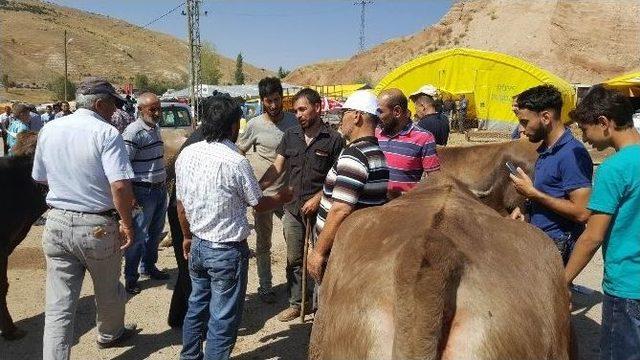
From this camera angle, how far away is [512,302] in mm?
1848

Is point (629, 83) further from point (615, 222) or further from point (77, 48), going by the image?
point (77, 48)

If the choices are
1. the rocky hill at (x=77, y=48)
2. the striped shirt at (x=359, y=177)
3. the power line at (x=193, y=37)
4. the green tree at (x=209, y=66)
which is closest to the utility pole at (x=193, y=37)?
the power line at (x=193, y=37)

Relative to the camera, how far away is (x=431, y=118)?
20.8ft

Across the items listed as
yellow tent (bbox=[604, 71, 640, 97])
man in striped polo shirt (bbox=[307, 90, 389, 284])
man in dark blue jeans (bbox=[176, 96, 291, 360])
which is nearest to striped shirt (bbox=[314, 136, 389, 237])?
man in striped polo shirt (bbox=[307, 90, 389, 284])

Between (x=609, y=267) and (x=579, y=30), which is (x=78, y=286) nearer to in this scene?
(x=609, y=267)

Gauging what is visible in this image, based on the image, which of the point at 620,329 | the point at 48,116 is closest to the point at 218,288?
the point at 620,329

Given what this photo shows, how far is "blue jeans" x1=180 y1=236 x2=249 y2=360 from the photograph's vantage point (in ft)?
11.0

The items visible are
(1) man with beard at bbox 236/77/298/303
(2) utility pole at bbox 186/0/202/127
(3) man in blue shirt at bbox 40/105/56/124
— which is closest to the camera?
(1) man with beard at bbox 236/77/298/303

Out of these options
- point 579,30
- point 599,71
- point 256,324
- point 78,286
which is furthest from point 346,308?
point 579,30

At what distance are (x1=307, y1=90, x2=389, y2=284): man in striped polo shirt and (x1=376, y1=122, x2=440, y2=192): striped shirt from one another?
1.21 metres

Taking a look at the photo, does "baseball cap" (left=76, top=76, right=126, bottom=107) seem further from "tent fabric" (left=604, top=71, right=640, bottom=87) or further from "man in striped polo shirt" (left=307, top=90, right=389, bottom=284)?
"tent fabric" (left=604, top=71, right=640, bottom=87)

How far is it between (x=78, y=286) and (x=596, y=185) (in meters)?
3.69

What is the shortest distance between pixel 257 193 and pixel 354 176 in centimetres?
79

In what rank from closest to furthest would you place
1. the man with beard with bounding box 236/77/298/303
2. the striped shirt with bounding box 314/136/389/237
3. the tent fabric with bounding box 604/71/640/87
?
the striped shirt with bounding box 314/136/389/237 < the man with beard with bounding box 236/77/298/303 < the tent fabric with bounding box 604/71/640/87
